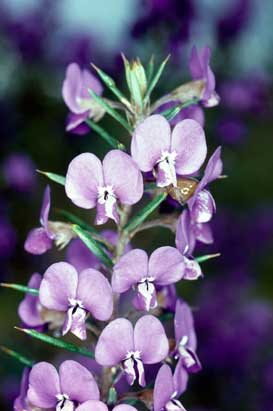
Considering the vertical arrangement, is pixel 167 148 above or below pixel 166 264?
above

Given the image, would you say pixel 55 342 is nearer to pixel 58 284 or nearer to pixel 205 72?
pixel 58 284

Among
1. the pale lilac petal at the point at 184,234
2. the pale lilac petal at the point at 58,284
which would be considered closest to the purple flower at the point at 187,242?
the pale lilac petal at the point at 184,234

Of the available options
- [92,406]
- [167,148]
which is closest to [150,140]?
[167,148]

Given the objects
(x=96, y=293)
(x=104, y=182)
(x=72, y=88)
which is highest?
(x=72, y=88)

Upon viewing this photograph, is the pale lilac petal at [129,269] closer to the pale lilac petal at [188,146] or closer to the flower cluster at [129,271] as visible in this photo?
the flower cluster at [129,271]

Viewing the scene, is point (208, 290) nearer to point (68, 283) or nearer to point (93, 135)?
point (93, 135)

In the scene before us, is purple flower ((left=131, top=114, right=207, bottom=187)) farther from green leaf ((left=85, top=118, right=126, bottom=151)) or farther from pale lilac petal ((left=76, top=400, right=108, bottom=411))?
pale lilac petal ((left=76, top=400, right=108, bottom=411))

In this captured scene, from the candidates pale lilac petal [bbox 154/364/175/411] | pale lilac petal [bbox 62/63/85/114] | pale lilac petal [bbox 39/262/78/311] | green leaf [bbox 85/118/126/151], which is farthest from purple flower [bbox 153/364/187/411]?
pale lilac petal [bbox 62/63/85/114]
